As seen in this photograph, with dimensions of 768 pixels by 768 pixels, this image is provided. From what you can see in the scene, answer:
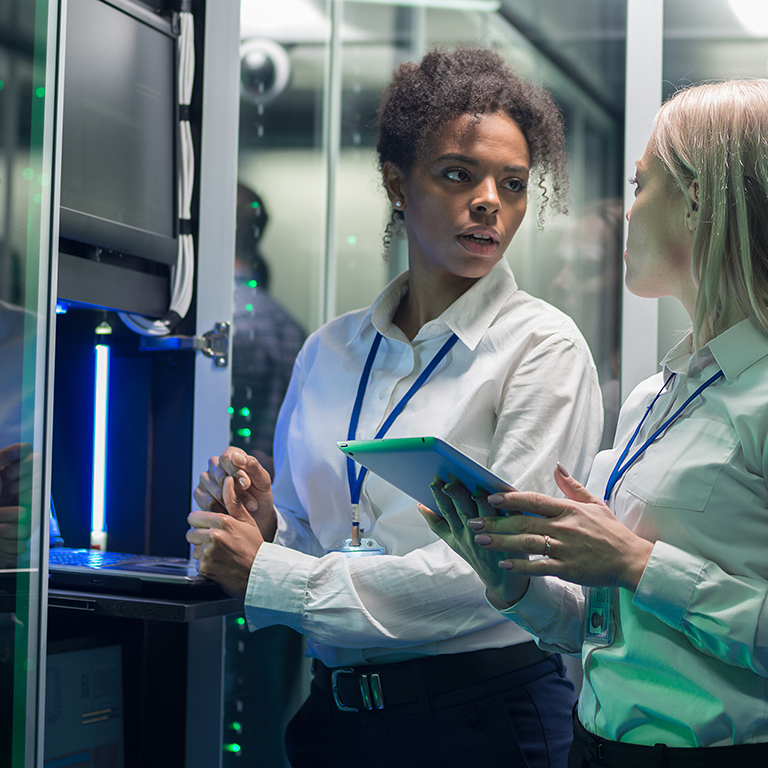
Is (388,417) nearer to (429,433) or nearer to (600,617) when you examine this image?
(429,433)

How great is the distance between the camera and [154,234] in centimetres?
211

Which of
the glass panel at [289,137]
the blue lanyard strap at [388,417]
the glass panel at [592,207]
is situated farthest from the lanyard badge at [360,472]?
the glass panel at [289,137]

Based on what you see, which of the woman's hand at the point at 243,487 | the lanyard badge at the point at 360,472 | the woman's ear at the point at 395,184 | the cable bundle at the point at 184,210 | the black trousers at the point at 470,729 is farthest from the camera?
the cable bundle at the point at 184,210

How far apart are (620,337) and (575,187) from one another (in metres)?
0.50

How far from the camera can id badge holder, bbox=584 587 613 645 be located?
1207mm

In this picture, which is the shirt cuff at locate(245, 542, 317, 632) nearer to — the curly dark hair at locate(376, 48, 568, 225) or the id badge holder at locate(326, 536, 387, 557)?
the id badge holder at locate(326, 536, 387, 557)

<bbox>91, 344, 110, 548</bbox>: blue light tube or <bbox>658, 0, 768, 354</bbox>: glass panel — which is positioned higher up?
<bbox>658, 0, 768, 354</bbox>: glass panel

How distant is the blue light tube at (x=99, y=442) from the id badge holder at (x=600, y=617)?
1380 mm

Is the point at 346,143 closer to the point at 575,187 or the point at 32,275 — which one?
the point at 575,187

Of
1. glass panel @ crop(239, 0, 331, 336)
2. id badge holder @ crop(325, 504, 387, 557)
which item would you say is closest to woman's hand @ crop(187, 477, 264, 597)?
id badge holder @ crop(325, 504, 387, 557)

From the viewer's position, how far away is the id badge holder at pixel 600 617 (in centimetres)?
121

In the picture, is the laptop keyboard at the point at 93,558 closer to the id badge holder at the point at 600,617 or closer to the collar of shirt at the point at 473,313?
the collar of shirt at the point at 473,313

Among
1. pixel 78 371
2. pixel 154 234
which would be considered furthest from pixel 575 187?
pixel 78 371

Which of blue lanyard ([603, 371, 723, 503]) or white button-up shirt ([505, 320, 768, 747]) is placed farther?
blue lanyard ([603, 371, 723, 503])
